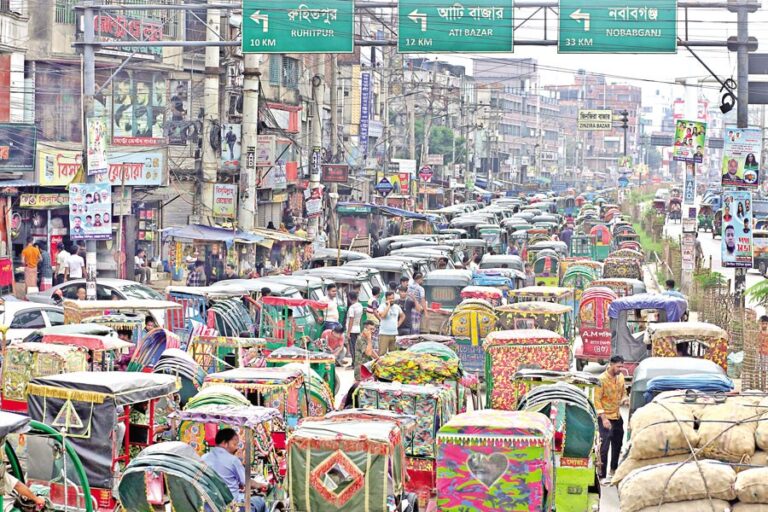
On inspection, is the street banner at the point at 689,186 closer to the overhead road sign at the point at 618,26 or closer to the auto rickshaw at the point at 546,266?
the auto rickshaw at the point at 546,266

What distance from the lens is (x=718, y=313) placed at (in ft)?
86.0

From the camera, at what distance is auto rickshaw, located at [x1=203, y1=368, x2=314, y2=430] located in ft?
49.1

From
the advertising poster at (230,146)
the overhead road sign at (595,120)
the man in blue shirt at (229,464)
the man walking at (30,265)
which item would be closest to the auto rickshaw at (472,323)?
the man in blue shirt at (229,464)

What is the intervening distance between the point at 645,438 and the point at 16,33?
28282mm

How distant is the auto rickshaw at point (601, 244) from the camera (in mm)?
47812

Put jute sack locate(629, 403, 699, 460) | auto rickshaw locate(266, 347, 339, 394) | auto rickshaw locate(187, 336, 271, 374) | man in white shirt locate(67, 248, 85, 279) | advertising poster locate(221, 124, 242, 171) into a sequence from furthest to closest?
advertising poster locate(221, 124, 242, 171), man in white shirt locate(67, 248, 85, 279), auto rickshaw locate(187, 336, 271, 374), auto rickshaw locate(266, 347, 339, 394), jute sack locate(629, 403, 699, 460)

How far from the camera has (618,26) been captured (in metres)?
24.9

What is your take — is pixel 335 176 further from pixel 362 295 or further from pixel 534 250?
pixel 362 295

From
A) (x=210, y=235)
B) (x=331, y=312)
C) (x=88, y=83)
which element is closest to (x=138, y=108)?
(x=210, y=235)

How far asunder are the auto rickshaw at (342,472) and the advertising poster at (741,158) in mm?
13225

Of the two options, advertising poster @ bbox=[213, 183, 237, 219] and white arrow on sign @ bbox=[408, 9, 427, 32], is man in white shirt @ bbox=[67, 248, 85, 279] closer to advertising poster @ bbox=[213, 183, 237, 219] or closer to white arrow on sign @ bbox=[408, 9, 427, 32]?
advertising poster @ bbox=[213, 183, 237, 219]

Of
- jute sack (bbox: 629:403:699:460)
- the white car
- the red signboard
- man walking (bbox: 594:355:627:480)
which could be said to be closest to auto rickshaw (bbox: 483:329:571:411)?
man walking (bbox: 594:355:627:480)

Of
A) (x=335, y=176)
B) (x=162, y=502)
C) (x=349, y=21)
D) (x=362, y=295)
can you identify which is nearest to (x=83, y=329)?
(x=162, y=502)

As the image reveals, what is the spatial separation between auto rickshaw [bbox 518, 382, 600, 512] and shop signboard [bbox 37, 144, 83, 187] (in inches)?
952
